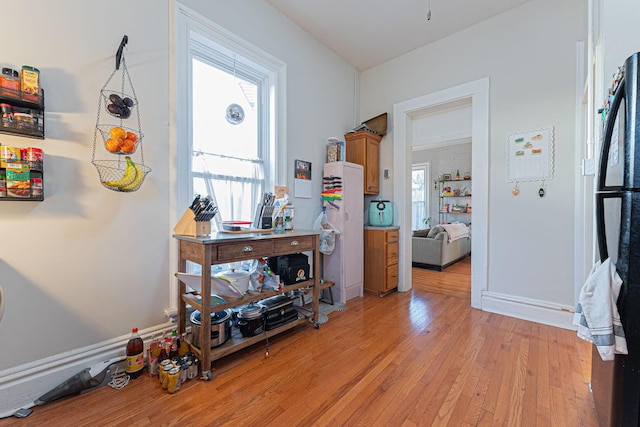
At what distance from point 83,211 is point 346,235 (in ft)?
7.38

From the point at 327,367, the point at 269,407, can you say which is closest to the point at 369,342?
the point at 327,367

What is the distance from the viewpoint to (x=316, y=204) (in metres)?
3.18

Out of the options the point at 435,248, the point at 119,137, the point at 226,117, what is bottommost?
the point at 435,248

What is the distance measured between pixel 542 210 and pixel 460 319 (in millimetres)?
1296

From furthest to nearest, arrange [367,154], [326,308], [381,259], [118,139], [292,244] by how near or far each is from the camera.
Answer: [367,154]
[381,259]
[326,308]
[292,244]
[118,139]

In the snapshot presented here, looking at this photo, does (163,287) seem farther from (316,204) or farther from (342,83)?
(342,83)

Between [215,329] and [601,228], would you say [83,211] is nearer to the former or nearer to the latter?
[215,329]

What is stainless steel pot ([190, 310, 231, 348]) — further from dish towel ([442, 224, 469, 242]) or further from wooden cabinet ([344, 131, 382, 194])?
dish towel ([442, 224, 469, 242])

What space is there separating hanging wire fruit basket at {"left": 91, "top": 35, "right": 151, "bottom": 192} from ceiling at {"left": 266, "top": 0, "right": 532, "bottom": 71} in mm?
1723

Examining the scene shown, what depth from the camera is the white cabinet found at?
118 inches

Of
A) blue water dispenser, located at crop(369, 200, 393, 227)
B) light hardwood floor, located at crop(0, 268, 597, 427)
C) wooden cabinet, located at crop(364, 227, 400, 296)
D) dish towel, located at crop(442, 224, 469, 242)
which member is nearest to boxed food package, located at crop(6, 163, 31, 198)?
light hardwood floor, located at crop(0, 268, 597, 427)

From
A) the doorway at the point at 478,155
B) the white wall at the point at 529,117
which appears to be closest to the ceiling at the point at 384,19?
the white wall at the point at 529,117

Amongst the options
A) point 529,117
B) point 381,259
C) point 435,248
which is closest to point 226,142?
point 381,259

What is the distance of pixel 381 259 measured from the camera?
3.27 metres
